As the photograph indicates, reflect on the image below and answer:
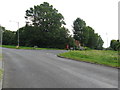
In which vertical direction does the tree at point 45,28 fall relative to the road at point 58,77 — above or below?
above

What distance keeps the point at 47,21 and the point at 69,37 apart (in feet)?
31.1

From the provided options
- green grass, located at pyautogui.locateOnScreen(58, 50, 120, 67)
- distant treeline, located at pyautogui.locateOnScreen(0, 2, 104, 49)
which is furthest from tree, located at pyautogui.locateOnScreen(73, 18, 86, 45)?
green grass, located at pyautogui.locateOnScreen(58, 50, 120, 67)

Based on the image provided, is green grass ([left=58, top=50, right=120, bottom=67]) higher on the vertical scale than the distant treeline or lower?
lower

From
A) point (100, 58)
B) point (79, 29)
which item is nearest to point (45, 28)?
point (79, 29)

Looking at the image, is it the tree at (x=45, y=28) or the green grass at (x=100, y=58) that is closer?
the green grass at (x=100, y=58)

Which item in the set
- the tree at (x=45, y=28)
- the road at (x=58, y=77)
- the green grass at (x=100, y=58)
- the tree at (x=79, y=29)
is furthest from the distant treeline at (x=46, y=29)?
the road at (x=58, y=77)

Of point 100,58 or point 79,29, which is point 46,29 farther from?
point 100,58

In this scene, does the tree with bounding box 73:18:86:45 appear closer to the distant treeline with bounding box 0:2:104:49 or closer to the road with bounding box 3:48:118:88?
the distant treeline with bounding box 0:2:104:49

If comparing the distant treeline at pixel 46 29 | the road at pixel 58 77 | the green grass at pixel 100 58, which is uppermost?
the distant treeline at pixel 46 29

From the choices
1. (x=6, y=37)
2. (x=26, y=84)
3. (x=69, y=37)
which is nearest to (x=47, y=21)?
(x=69, y=37)

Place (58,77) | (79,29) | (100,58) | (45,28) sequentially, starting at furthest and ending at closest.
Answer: (79,29)
(45,28)
(100,58)
(58,77)

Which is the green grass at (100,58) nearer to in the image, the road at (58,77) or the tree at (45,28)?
the road at (58,77)

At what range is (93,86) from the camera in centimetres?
595

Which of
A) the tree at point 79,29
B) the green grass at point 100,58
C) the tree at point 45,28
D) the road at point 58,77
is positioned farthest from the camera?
the tree at point 79,29
